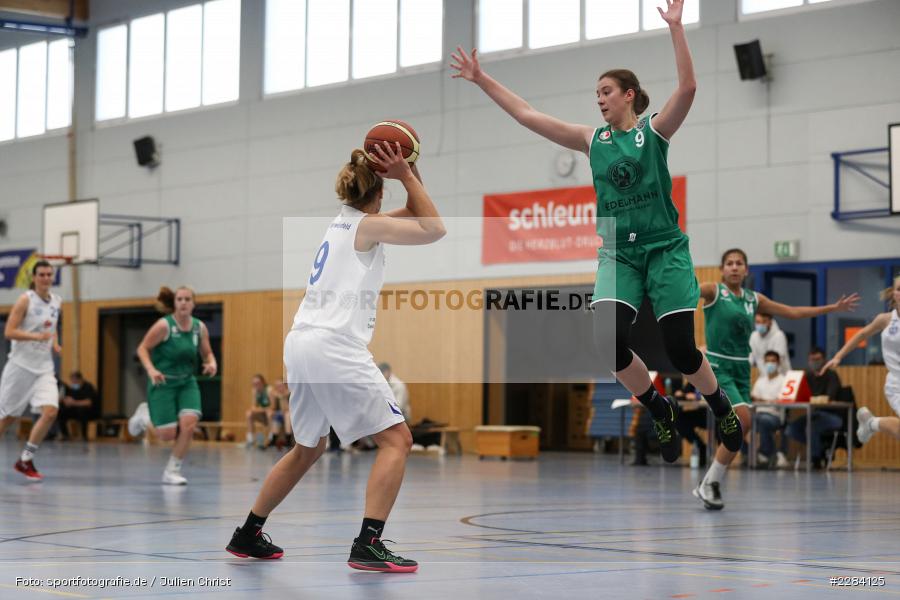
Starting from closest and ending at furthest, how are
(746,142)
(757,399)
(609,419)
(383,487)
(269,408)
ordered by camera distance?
(383,487) → (757,399) → (746,142) → (609,419) → (269,408)

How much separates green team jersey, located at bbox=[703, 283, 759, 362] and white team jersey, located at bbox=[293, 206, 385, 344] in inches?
200

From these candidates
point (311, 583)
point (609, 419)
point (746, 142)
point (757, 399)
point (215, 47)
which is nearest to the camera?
point (311, 583)

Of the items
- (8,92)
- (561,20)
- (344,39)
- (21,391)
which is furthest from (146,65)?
(21,391)

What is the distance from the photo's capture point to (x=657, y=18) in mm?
20328

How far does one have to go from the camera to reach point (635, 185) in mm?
6855

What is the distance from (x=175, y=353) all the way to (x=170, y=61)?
17.0 m

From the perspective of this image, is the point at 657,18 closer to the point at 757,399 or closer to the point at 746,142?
the point at 746,142

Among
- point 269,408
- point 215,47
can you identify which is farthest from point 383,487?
point 215,47

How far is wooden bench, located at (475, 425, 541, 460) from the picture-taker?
2067cm

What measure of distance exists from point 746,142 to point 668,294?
13523 mm

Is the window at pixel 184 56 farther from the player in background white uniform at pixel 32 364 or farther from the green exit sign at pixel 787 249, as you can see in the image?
the player in background white uniform at pixel 32 364

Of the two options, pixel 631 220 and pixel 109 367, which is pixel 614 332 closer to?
pixel 631 220

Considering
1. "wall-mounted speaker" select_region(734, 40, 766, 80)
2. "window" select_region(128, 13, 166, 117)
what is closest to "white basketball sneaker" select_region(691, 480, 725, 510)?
"wall-mounted speaker" select_region(734, 40, 766, 80)

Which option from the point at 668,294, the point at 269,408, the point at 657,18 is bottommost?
the point at 269,408
